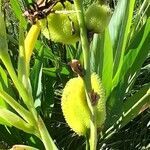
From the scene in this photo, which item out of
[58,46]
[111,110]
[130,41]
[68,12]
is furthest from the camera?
[58,46]

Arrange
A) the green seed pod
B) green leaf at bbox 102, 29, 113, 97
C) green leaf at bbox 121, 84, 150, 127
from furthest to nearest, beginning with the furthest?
green leaf at bbox 102, 29, 113, 97, green leaf at bbox 121, 84, 150, 127, the green seed pod

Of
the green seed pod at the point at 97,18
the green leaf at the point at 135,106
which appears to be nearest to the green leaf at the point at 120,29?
the green leaf at the point at 135,106

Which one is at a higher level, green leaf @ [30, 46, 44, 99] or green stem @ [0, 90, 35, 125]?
green stem @ [0, 90, 35, 125]

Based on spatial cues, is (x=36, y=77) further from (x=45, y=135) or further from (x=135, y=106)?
(x=45, y=135)

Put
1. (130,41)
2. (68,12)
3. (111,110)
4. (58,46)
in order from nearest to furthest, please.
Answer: (68,12) < (111,110) < (130,41) < (58,46)

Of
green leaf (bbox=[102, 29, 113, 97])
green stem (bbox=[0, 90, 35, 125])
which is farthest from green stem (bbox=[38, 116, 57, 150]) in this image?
green leaf (bbox=[102, 29, 113, 97])

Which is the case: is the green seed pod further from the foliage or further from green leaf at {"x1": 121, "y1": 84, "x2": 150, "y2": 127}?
the foliage

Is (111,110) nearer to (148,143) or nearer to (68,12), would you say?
(148,143)

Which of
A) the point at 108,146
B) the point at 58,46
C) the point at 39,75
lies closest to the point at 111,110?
the point at 108,146
